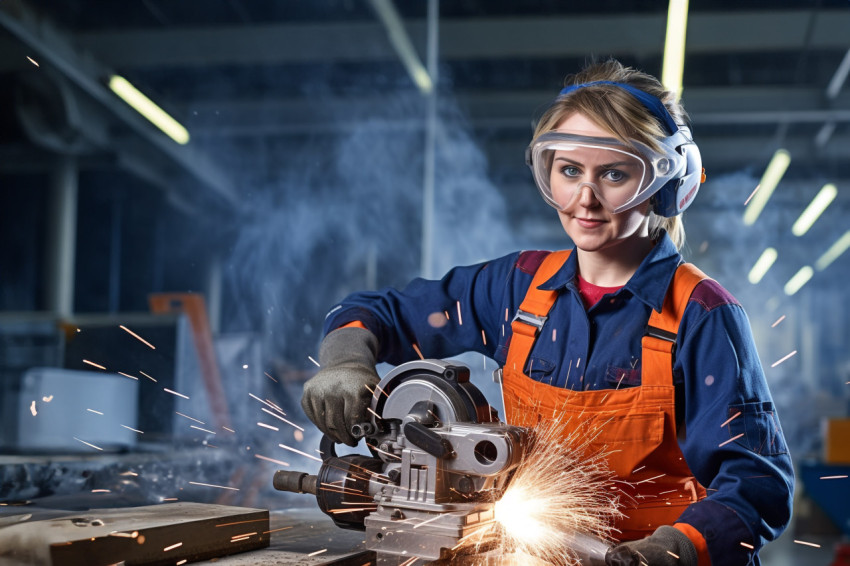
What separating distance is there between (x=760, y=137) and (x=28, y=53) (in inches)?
300

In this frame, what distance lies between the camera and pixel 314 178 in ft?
23.9

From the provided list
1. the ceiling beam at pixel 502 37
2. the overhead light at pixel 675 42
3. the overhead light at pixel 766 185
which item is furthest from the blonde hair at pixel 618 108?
the overhead light at pixel 766 185

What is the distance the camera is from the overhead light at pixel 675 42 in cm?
586

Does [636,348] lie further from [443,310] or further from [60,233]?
[60,233]

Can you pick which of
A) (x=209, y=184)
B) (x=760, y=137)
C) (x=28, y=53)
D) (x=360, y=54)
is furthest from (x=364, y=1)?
(x=760, y=137)

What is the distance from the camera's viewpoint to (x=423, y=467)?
154 cm

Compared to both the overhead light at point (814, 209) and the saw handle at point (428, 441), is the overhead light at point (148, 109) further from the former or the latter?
the overhead light at point (814, 209)

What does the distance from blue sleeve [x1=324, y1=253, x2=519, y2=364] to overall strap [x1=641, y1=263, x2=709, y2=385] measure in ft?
1.58

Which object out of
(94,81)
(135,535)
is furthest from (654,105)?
(94,81)

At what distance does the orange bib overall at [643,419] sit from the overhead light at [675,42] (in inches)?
152

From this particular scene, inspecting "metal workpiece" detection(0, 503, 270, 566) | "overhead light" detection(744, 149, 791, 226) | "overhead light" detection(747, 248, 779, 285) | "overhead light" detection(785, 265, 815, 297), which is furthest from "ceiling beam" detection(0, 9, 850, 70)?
"overhead light" detection(785, 265, 815, 297)

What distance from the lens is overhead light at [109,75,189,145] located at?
23.6ft

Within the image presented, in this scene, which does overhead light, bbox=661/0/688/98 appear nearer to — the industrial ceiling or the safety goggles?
the industrial ceiling

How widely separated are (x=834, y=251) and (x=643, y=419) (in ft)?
39.8
